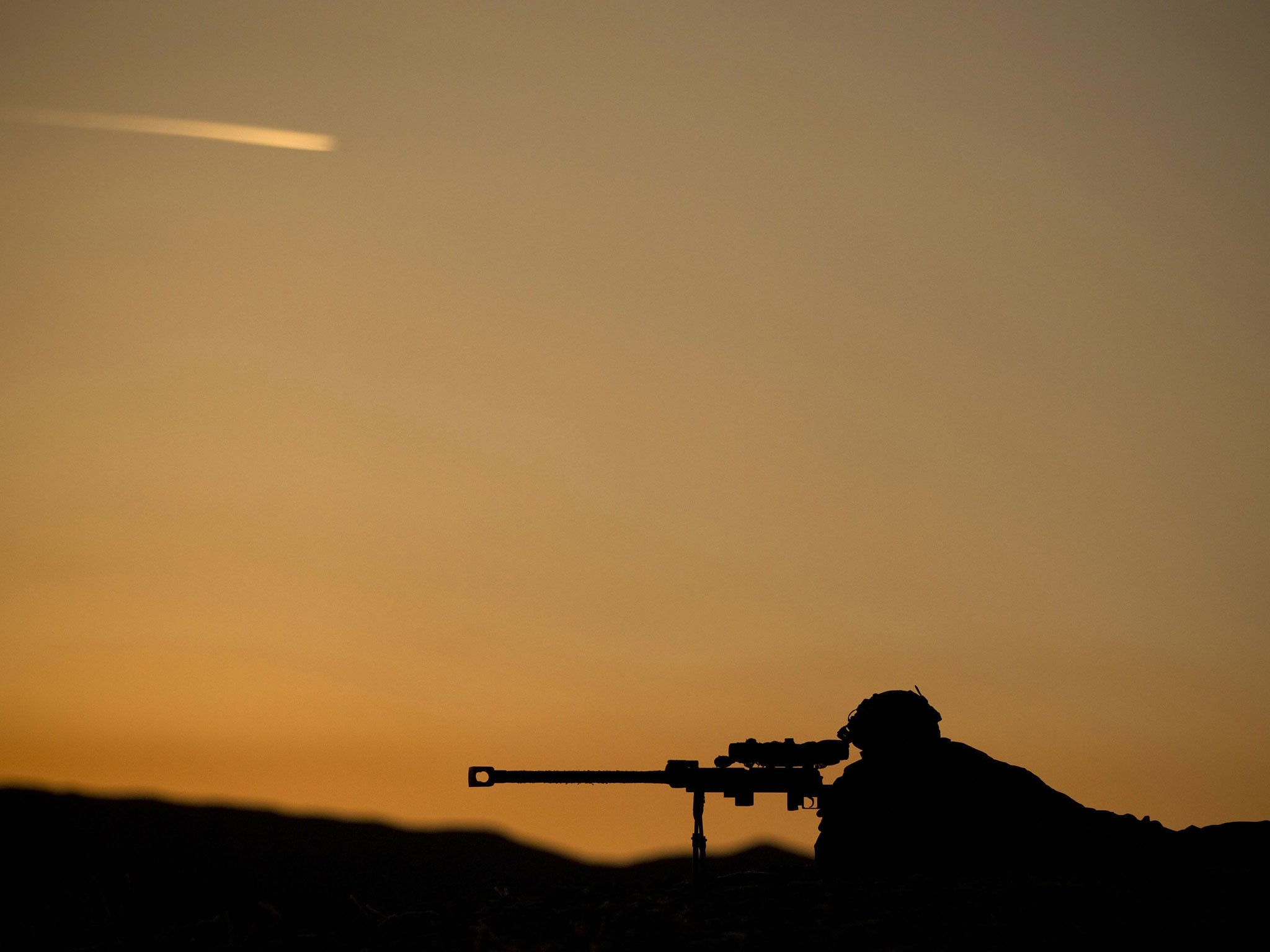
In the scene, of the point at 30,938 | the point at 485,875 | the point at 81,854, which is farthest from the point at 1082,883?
the point at 81,854

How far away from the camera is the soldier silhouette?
78.0 feet

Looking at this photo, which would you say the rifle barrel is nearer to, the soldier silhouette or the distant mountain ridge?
the soldier silhouette

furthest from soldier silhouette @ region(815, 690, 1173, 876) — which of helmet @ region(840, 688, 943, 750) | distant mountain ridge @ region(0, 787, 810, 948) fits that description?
distant mountain ridge @ region(0, 787, 810, 948)

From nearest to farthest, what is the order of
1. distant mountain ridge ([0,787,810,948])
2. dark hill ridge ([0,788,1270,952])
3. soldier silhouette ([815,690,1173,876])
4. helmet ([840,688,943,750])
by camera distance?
dark hill ridge ([0,788,1270,952]), soldier silhouette ([815,690,1173,876]), helmet ([840,688,943,750]), distant mountain ridge ([0,787,810,948])

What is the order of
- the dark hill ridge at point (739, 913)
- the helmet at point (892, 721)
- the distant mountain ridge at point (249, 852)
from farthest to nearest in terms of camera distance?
the distant mountain ridge at point (249, 852), the helmet at point (892, 721), the dark hill ridge at point (739, 913)

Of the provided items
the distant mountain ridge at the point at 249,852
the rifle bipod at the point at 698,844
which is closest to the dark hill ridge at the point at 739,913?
the rifle bipod at the point at 698,844

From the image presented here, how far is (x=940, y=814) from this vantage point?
2466 cm

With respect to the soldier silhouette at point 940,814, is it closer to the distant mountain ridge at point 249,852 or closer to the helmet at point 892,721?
the helmet at point 892,721

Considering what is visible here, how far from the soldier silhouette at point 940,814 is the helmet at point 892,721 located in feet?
0.10

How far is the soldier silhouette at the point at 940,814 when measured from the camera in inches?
936

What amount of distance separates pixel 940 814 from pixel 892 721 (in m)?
2.30

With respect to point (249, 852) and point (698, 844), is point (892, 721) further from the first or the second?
point (249, 852)

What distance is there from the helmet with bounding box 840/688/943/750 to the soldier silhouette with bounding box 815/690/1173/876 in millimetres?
29

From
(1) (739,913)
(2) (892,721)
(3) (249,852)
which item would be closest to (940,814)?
(2) (892,721)
